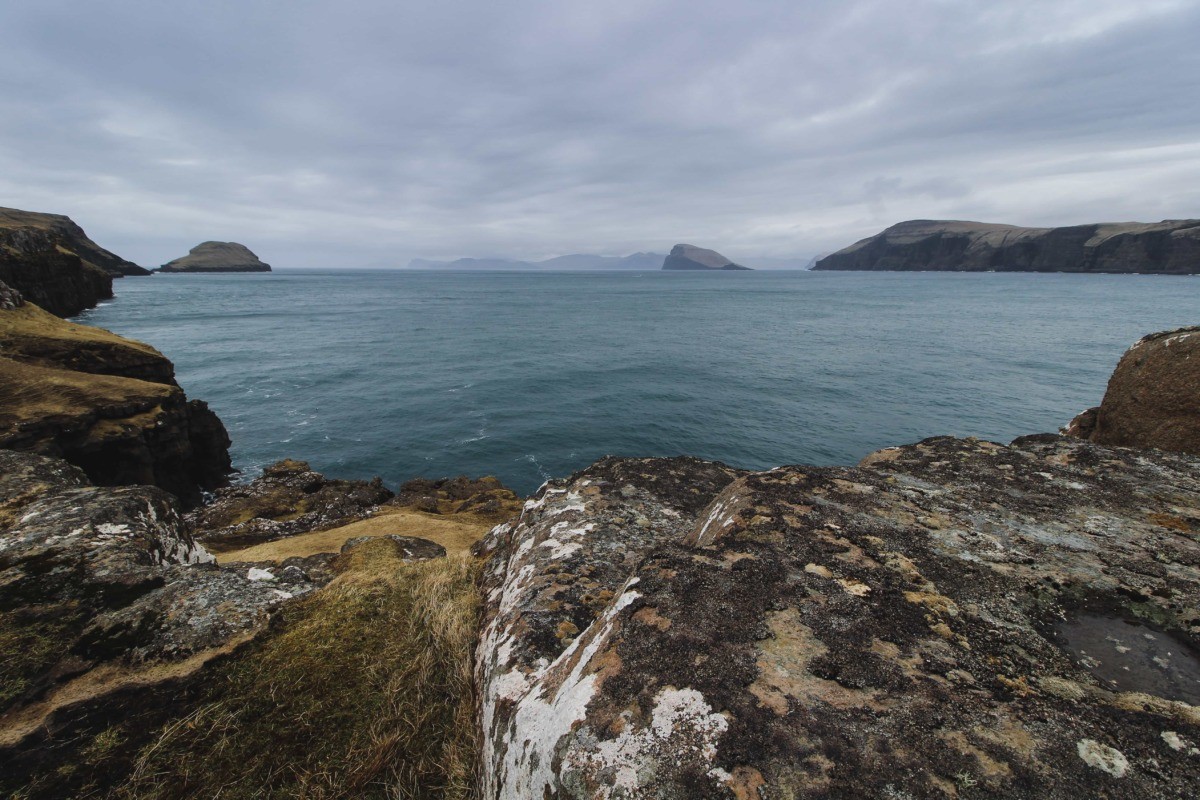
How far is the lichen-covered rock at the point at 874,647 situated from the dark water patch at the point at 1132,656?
0.02 meters

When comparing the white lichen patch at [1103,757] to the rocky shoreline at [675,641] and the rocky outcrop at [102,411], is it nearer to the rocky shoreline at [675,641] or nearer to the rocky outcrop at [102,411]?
the rocky shoreline at [675,641]

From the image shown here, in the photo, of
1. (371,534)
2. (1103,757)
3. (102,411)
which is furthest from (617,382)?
(1103,757)

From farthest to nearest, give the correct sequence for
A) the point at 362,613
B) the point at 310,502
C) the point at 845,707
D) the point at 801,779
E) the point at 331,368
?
the point at 331,368, the point at 310,502, the point at 362,613, the point at 845,707, the point at 801,779

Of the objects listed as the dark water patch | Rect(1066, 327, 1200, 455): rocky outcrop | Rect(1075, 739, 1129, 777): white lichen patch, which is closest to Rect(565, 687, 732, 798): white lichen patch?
Rect(1075, 739, 1129, 777): white lichen patch

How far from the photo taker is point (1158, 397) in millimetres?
8297

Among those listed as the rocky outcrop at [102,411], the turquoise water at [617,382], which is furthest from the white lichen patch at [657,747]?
Answer: the turquoise water at [617,382]

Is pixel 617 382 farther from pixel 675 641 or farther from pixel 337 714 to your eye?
pixel 675 641

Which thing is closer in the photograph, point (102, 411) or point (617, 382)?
point (102, 411)

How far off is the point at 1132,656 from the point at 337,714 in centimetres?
646

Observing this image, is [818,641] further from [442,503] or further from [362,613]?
[442,503]

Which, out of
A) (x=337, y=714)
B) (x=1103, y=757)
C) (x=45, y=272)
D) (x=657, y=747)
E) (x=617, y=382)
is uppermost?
(x=45, y=272)

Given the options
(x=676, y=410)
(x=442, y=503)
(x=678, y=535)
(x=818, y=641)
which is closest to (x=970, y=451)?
(x=678, y=535)

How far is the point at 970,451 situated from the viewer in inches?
271

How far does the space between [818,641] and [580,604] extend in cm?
262
